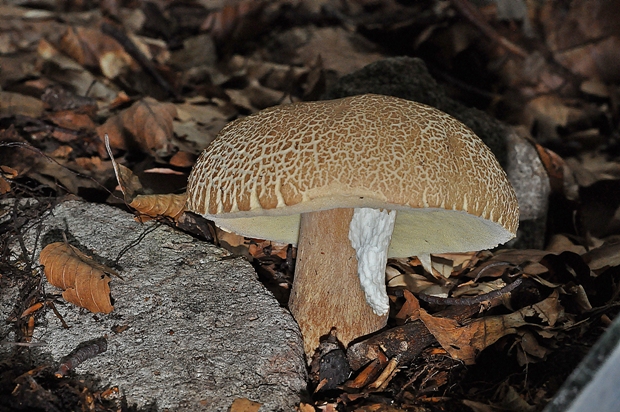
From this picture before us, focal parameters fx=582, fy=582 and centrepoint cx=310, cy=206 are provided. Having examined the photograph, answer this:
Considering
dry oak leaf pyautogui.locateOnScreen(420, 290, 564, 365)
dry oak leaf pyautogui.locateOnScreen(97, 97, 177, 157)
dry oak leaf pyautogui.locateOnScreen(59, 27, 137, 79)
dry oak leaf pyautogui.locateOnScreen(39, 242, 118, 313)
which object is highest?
dry oak leaf pyautogui.locateOnScreen(59, 27, 137, 79)

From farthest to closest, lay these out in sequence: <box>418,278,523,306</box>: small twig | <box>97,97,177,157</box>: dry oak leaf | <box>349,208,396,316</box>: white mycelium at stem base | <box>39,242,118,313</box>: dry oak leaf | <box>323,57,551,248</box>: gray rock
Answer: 1. <box>97,97,177,157</box>: dry oak leaf
2. <box>323,57,551,248</box>: gray rock
3. <box>418,278,523,306</box>: small twig
4. <box>349,208,396,316</box>: white mycelium at stem base
5. <box>39,242,118,313</box>: dry oak leaf

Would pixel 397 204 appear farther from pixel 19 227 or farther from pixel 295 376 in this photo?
pixel 19 227

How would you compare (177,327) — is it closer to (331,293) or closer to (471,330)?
(331,293)

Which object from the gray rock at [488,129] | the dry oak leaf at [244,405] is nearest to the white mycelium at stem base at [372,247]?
the dry oak leaf at [244,405]

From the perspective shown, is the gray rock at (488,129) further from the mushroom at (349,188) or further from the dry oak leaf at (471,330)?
the dry oak leaf at (471,330)

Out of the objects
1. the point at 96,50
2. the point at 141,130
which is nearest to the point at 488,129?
the point at 141,130

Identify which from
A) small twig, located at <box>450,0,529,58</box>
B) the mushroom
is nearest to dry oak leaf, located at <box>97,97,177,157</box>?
the mushroom

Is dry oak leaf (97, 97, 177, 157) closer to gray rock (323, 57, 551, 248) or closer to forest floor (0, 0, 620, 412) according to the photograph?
forest floor (0, 0, 620, 412)
